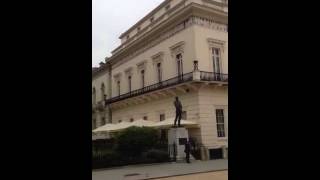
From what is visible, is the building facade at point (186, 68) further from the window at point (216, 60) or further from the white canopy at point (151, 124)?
the white canopy at point (151, 124)

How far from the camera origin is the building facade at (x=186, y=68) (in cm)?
1708

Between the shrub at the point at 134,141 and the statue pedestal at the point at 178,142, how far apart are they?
103 centimetres

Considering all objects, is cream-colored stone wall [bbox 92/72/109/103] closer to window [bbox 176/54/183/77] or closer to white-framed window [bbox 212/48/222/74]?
window [bbox 176/54/183/77]

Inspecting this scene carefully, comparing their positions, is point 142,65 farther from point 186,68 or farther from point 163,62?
point 186,68

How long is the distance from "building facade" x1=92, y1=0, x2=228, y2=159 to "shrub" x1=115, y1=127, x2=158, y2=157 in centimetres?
278

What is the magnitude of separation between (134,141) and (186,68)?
5.09 metres

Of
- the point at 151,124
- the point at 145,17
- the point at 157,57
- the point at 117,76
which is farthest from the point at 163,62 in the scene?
the point at 117,76

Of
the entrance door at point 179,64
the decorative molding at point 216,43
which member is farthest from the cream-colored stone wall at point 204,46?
the entrance door at point 179,64

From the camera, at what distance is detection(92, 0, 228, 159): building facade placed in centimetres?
1708

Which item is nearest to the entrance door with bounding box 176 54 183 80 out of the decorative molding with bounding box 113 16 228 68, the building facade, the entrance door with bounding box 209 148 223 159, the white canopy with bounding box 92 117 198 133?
the building facade

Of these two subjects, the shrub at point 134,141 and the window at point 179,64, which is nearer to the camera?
the shrub at point 134,141

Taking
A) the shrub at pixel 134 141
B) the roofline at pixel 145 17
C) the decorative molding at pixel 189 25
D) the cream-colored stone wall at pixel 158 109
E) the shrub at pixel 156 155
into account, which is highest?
the roofline at pixel 145 17
